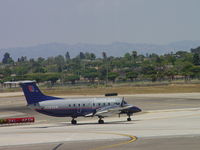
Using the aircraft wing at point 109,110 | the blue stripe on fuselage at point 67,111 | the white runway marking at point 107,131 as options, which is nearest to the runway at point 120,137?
the white runway marking at point 107,131

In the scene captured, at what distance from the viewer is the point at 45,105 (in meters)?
56.2

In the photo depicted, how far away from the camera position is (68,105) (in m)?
57.2

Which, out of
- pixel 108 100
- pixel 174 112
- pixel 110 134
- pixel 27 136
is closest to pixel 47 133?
pixel 27 136

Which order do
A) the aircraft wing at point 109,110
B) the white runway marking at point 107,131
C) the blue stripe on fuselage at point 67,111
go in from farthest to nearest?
the aircraft wing at point 109,110 → the blue stripe on fuselage at point 67,111 → the white runway marking at point 107,131

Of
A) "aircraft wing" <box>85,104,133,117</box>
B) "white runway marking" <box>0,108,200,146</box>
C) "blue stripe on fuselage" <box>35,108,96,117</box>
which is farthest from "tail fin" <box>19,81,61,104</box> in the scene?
"aircraft wing" <box>85,104,133,117</box>

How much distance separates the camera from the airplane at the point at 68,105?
5647 centimetres

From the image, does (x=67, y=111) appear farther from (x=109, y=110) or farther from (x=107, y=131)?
(x=107, y=131)

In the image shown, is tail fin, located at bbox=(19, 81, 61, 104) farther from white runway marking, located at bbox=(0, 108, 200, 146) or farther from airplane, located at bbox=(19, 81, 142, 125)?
white runway marking, located at bbox=(0, 108, 200, 146)

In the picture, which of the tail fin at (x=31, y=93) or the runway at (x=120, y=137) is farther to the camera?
the tail fin at (x=31, y=93)

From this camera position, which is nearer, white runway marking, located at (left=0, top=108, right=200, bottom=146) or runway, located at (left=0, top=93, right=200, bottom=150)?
runway, located at (left=0, top=93, right=200, bottom=150)

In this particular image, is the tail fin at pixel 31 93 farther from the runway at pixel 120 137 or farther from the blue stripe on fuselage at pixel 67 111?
the runway at pixel 120 137

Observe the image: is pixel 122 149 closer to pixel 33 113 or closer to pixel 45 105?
pixel 45 105

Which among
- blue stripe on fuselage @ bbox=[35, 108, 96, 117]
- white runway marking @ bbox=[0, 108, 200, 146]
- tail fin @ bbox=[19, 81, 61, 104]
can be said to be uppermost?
tail fin @ bbox=[19, 81, 61, 104]

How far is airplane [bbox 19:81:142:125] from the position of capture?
56469mm
